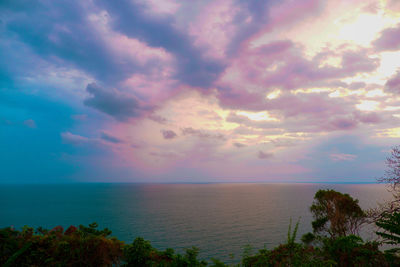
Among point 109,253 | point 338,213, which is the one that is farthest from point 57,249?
point 338,213

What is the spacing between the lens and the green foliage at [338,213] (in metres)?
30.9

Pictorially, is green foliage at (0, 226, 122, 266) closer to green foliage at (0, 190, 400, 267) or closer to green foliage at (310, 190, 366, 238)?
green foliage at (0, 190, 400, 267)

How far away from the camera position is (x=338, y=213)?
31453 mm

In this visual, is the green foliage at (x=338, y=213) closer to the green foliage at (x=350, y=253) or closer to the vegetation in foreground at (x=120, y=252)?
the green foliage at (x=350, y=253)

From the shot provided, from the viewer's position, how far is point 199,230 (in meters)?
62.3

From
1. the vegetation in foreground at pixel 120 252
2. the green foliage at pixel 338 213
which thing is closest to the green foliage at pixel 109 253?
the vegetation in foreground at pixel 120 252

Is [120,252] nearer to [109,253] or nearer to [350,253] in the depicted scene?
[109,253]

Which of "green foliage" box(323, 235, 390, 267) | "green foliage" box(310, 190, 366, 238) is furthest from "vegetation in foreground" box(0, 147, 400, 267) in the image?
"green foliage" box(310, 190, 366, 238)

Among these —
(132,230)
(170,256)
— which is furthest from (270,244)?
(170,256)

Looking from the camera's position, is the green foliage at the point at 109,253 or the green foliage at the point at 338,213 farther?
the green foliage at the point at 338,213

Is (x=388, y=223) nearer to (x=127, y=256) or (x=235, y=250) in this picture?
(x=127, y=256)

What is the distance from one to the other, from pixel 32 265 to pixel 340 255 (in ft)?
54.6

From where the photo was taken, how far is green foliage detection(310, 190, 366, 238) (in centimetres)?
3092

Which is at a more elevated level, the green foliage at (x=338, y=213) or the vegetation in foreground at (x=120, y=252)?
the vegetation in foreground at (x=120, y=252)
